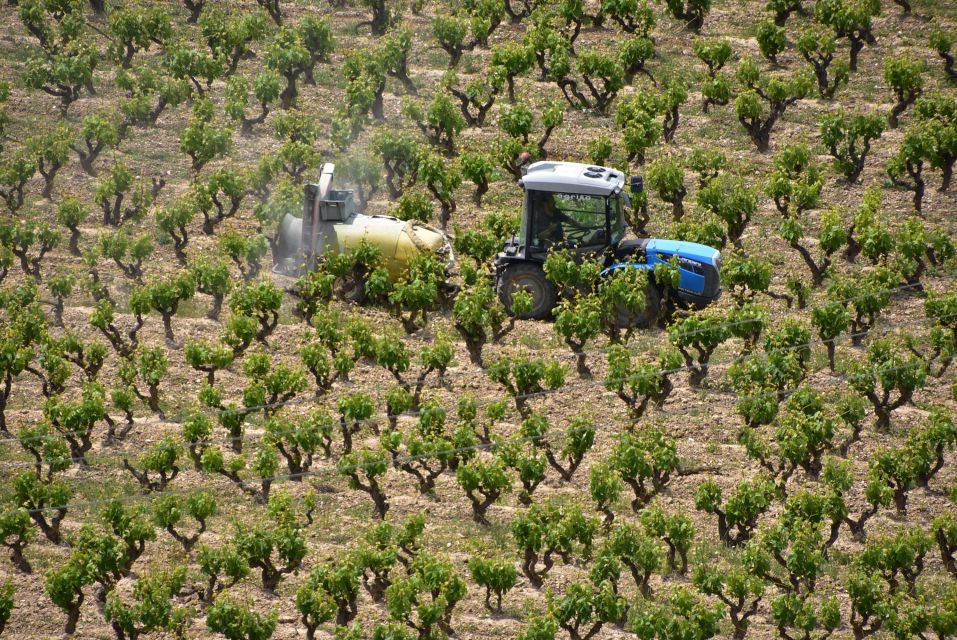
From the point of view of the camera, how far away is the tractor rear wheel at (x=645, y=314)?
26.8m

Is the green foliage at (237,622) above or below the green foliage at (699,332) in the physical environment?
below

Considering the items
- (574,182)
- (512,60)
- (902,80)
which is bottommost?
(574,182)

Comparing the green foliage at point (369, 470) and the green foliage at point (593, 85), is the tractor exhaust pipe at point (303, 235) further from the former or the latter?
the green foliage at point (593, 85)

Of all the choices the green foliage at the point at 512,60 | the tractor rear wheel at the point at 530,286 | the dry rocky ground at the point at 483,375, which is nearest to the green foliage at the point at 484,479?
the dry rocky ground at the point at 483,375

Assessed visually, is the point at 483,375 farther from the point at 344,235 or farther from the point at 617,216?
the point at 344,235

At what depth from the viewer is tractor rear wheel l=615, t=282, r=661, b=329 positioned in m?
26.8

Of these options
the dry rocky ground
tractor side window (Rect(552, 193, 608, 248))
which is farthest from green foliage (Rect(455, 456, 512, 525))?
tractor side window (Rect(552, 193, 608, 248))

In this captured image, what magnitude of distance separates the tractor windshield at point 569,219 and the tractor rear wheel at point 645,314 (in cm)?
108

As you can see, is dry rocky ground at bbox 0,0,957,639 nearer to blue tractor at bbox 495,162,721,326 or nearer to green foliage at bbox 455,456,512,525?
green foliage at bbox 455,456,512,525

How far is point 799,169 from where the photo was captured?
3159 centimetres

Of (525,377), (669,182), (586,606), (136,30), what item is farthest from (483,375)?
(136,30)

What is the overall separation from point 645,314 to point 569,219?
2.04 metres

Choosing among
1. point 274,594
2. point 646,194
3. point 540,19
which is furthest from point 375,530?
point 540,19

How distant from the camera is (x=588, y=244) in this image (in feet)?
88.6
